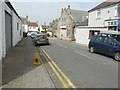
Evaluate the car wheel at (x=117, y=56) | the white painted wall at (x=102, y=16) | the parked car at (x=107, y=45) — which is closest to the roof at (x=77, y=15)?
the white painted wall at (x=102, y=16)

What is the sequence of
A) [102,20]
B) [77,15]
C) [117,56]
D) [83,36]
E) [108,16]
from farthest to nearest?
[77,15] → [83,36] → [102,20] → [108,16] → [117,56]

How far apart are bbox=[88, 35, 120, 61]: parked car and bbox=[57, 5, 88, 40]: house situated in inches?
1080

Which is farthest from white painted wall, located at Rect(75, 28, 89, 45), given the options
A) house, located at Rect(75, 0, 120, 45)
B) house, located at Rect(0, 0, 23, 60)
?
house, located at Rect(0, 0, 23, 60)

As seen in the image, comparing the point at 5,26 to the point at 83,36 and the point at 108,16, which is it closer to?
the point at 108,16

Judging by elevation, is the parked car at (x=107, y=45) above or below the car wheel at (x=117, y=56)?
above

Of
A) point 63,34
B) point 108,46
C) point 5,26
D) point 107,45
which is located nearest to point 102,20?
point 107,45

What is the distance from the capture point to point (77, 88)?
632 centimetres

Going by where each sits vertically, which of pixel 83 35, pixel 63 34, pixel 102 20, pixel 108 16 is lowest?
pixel 83 35

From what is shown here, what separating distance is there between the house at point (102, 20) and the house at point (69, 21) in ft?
43.0

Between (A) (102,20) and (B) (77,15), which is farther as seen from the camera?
(B) (77,15)

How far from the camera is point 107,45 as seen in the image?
47.4 ft

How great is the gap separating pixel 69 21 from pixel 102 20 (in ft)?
69.0

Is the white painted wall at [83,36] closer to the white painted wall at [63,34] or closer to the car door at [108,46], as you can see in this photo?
the car door at [108,46]

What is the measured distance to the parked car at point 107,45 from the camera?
529 inches
